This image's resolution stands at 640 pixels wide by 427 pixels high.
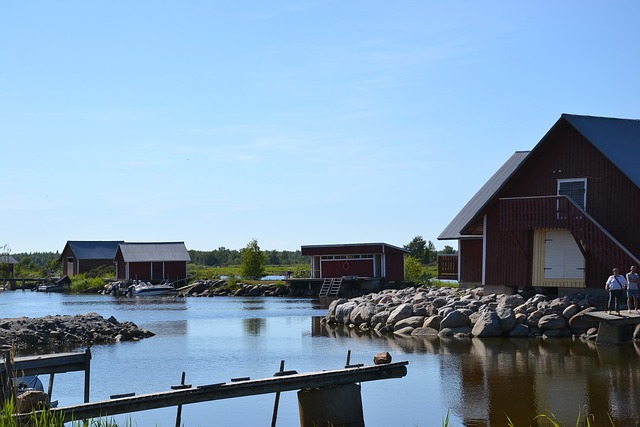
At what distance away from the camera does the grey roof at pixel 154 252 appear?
261 ft

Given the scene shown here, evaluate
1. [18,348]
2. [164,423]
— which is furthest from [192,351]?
[164,423]

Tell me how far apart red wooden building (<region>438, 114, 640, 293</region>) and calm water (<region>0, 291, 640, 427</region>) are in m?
4.52

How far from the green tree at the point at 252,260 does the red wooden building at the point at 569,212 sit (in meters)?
45.8

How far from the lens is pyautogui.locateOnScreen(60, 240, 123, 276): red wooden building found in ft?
299

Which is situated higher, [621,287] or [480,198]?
[480,198]

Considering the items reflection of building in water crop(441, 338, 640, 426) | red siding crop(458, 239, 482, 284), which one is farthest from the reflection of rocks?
reflection of building in water crop(441, 338, 640, 426)

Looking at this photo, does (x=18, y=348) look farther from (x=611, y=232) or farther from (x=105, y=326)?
(x=611, y=232)

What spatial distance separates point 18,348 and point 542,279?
17.7 meters

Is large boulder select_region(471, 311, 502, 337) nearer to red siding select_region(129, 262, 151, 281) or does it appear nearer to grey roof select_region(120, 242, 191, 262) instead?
grey roof select_region(120, 242, 191, 262)

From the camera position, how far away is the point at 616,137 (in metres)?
31.4

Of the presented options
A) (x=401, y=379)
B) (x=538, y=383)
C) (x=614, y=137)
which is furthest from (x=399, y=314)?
(x=538, y=383)

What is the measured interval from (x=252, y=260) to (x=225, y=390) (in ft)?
214

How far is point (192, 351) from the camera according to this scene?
27.6m

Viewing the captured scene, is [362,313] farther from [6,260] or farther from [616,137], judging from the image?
[6,260]
